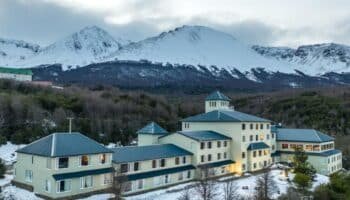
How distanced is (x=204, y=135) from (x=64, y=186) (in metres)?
18.9

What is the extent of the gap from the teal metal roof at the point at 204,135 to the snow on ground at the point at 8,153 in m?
22.4

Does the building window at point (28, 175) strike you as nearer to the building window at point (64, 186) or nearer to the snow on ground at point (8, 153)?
the building window at point (64, 186)

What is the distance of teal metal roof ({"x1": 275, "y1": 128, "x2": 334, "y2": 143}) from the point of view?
5538 centimetres

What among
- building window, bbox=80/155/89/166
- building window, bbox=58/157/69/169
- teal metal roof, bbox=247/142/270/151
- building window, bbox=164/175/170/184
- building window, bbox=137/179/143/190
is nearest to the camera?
building window, bbox=58/157/69/169

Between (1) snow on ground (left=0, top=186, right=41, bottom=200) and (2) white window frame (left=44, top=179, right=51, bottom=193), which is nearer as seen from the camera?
(1) snow on ground (left=0, top=186, right=41, bottom=200)

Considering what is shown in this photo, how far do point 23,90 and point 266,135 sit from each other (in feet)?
170

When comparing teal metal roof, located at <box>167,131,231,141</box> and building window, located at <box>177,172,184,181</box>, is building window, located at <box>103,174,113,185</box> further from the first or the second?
teal metal roof, located at <box>167,131,231,141</box>

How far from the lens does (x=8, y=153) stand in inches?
2174

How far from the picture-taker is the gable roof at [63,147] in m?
34.0

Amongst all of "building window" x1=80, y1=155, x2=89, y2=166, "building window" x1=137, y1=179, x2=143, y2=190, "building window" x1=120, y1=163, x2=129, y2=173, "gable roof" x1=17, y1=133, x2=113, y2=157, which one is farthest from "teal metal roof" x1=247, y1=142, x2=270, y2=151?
"building window" x1=80, y1=155, x2=89, y2=166

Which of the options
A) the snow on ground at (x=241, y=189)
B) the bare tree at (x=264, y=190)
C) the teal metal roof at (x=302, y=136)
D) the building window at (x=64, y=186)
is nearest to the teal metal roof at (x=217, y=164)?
the snow on ground at (x=241, y=189)

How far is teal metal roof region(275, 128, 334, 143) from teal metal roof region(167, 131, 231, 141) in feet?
40.2

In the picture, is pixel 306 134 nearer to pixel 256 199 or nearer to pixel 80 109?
pixel 256 199

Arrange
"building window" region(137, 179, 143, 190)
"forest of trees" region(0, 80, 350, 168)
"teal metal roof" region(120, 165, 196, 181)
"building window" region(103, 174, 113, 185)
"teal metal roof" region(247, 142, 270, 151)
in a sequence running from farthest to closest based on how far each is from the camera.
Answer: "forest of trees" region(0, 80, 350, 168) < "teal metal roof" region(247, 142, 270, 151) < "building window" region(137, 179, 143, 190) < "teal metal roof" region(120, 165, 196, 181) < "building window" region(103, 174, 113, 185)
